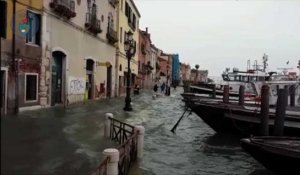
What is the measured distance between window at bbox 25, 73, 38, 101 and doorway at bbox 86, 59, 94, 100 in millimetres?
8933

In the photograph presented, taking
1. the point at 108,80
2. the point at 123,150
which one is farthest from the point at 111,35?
the point at 123,150

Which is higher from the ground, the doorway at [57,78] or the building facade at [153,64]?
the building facade at [153,64]

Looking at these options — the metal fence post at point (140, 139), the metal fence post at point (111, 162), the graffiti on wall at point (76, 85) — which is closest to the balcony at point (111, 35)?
the graffiti on wall at point (76, 85)

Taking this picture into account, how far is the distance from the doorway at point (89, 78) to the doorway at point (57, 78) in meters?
5.16

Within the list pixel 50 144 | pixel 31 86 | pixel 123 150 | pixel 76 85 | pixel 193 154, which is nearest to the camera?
pixel 123 150

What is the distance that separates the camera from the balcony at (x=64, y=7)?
19.9 metres

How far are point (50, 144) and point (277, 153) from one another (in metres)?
5.24

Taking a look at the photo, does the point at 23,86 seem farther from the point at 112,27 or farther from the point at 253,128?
the point at 112,27

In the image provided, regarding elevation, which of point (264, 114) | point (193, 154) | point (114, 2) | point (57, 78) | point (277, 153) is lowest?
point (193, 154)

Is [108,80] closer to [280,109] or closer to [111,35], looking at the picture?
[111,35]

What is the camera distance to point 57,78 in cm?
2200

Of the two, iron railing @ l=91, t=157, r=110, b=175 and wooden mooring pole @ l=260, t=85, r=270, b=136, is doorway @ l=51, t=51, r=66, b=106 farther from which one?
iron railing @ l=91, t=157, r=110, b=175

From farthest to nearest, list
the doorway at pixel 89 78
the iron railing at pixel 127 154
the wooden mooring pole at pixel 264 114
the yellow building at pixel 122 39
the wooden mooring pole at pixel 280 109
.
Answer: the yellow building at pixel 122 39 → the doorway at pixel 89 78 → the wooden mooring pole at pixel 264 114 → the wooden mooring pole at pixel 280 109 → the iron railing at pixel 127 154

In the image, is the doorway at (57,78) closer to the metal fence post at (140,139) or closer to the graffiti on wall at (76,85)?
the graffiti on wall at (76,85)
